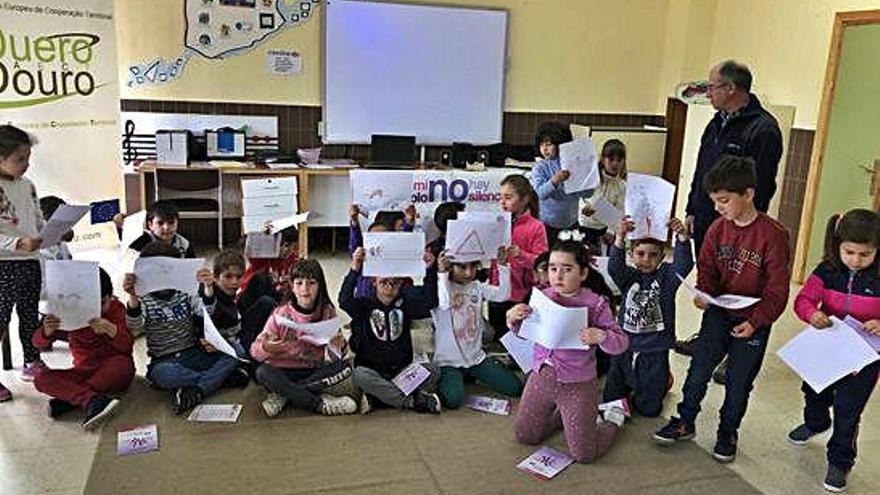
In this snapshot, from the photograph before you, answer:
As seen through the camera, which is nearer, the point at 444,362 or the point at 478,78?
the point at 444,362

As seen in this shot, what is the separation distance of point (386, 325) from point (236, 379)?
0.71 m

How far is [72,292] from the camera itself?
2.83 m

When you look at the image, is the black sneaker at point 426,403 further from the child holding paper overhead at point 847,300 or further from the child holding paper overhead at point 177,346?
the child holding paper overhead at point 847,300

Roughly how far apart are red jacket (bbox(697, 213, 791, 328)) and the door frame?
121 inches

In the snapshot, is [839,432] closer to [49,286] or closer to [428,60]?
[49,286]

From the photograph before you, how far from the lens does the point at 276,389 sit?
Answer: 9.85ft

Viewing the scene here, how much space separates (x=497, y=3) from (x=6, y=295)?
15.3ft

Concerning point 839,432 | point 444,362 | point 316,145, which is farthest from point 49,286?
point 316,145

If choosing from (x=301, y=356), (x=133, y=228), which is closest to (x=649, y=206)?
(x=301, y=356)

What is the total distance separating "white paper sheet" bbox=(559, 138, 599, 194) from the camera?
12.5 ft

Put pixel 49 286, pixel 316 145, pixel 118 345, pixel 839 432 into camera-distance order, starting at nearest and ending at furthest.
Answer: pixel 839 432, pixel 49 286, pixel 118 345, pixel 316 145

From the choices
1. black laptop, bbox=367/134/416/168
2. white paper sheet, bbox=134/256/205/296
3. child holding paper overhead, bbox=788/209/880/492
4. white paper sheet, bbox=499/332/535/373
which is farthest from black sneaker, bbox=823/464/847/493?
black laptop, bbox=367/134/416/168

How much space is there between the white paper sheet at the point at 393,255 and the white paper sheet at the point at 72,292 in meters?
1.07

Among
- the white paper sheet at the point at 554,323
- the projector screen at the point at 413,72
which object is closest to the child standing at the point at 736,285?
the white paper sheet at the point at 554,323
